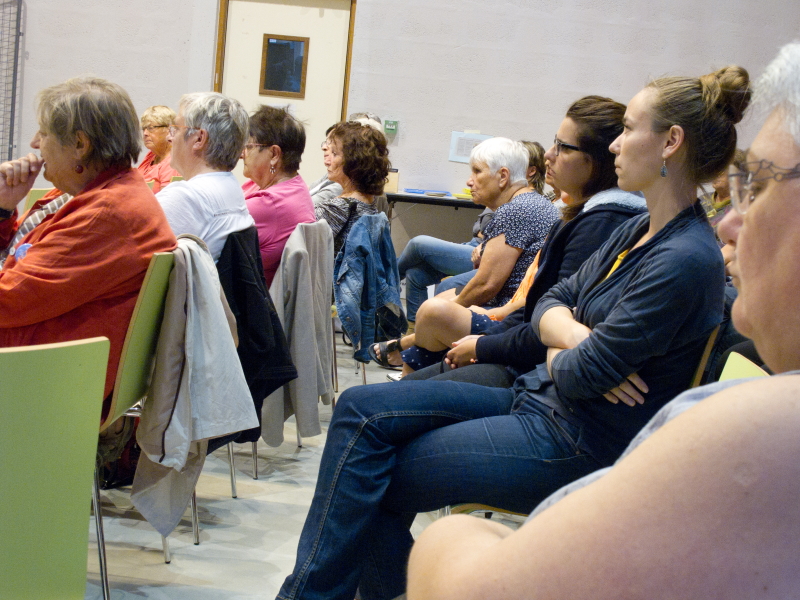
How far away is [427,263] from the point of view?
4.47 m

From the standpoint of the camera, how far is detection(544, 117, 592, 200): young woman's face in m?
2.06

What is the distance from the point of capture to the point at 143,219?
1797 millimetres

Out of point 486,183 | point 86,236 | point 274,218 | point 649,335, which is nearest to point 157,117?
point 274,218

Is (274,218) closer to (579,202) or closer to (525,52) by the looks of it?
(579,202)

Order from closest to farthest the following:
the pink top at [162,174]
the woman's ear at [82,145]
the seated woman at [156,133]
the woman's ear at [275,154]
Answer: the woman's ear at [82,145] → the woman's ear at [275,154] → the pink top at [162,174] → the seated woman at [156,133]

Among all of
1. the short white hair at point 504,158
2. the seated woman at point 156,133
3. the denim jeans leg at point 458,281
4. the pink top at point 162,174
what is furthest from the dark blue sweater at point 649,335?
the seated woman at point 156,133

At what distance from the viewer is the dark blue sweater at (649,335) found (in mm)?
1351

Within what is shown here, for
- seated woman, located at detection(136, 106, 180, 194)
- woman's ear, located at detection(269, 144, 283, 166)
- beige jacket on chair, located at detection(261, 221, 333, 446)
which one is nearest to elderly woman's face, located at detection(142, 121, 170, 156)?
seated woman, located at detection(136, 106, 180, 194)

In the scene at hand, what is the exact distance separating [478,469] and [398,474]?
16 cm

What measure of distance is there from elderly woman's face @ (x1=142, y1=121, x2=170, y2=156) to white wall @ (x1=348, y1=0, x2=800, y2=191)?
6.77ft

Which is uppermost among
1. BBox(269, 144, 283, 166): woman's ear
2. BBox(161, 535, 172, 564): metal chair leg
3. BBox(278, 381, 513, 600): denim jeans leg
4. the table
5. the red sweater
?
BBox(269, 144, 283, 166): woman's ear

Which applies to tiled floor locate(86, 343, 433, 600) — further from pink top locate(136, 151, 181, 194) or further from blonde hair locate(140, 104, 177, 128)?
blonde hair locate(140, 104, 177, 128)

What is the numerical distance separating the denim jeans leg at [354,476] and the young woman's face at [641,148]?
2.01 feet

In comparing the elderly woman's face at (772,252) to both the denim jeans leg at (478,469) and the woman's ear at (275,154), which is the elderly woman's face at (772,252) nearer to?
the denim jeans leg at (478,469)
